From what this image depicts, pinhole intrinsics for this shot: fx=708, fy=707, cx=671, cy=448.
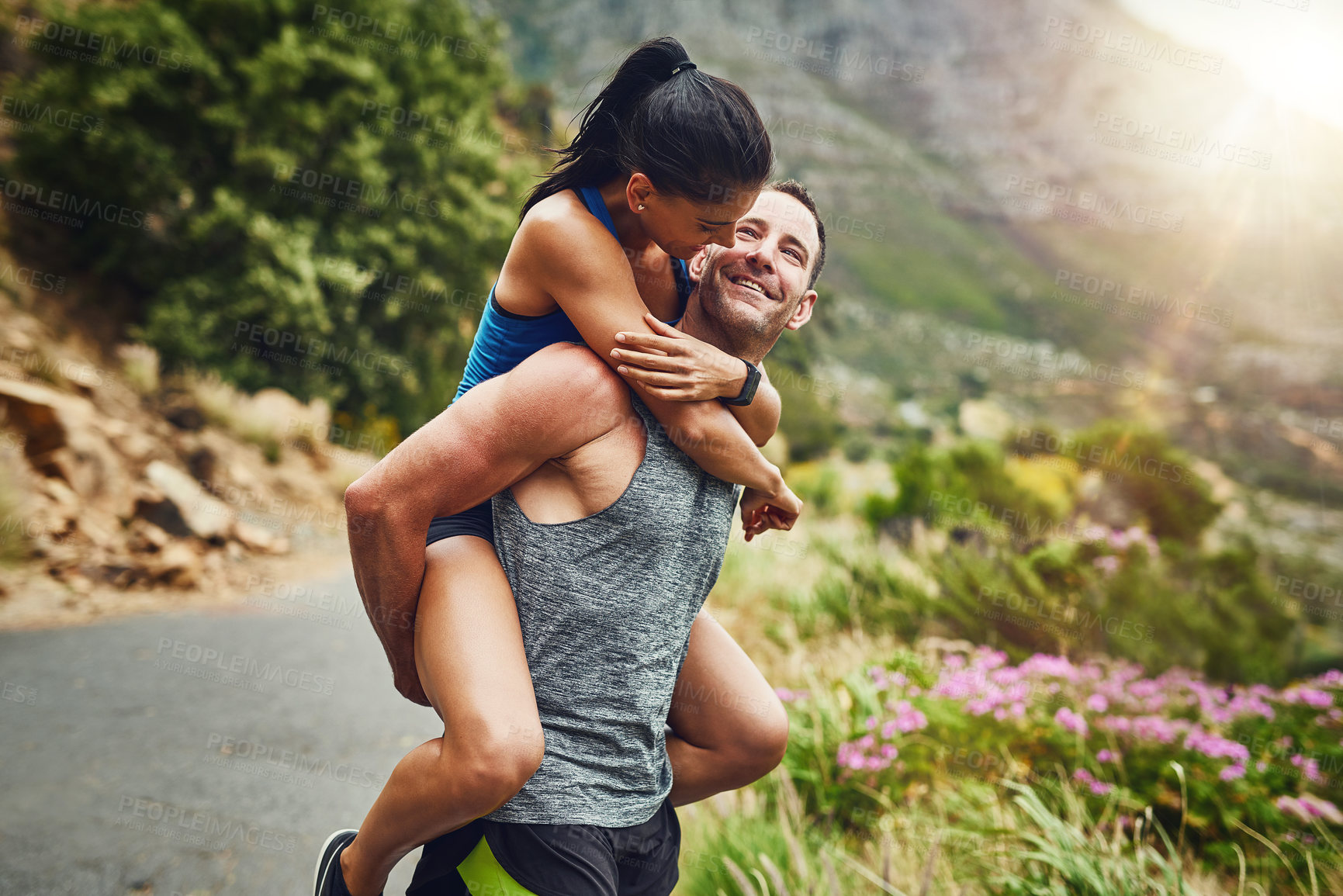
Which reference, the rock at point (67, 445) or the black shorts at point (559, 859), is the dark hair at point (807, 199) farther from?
the rock at point (67, 445)

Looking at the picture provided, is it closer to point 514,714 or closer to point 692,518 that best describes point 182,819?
A: point 514,714

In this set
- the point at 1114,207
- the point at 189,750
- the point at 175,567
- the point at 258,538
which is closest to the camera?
the point at 189,750

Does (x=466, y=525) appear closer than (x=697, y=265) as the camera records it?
Yes

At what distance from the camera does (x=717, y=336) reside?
6.22ft

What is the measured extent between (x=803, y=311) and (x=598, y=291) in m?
0.79

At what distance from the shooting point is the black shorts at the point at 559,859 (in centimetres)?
148

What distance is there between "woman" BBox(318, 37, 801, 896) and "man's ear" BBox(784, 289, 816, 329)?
1.14 ft

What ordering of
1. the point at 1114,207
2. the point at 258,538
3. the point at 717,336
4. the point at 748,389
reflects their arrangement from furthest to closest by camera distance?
1. the point at 1114,207
2. the point at 258,538
3. the point at 717,336
4. the point at 748,389

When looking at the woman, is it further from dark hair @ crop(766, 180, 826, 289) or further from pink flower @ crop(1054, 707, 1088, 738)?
pink flower @ crop(1054, 707, 1088, 738)

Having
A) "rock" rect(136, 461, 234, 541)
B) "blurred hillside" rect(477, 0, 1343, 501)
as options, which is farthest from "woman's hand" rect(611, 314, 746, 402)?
"blurred hillside" rect(477, 0, 1343, 501)

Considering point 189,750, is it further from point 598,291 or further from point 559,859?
point 598,291

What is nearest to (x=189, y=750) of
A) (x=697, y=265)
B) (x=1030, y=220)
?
(x=697, y=265)

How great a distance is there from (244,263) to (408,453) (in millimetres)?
9515

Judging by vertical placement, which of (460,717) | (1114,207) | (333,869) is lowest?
(333,869)
